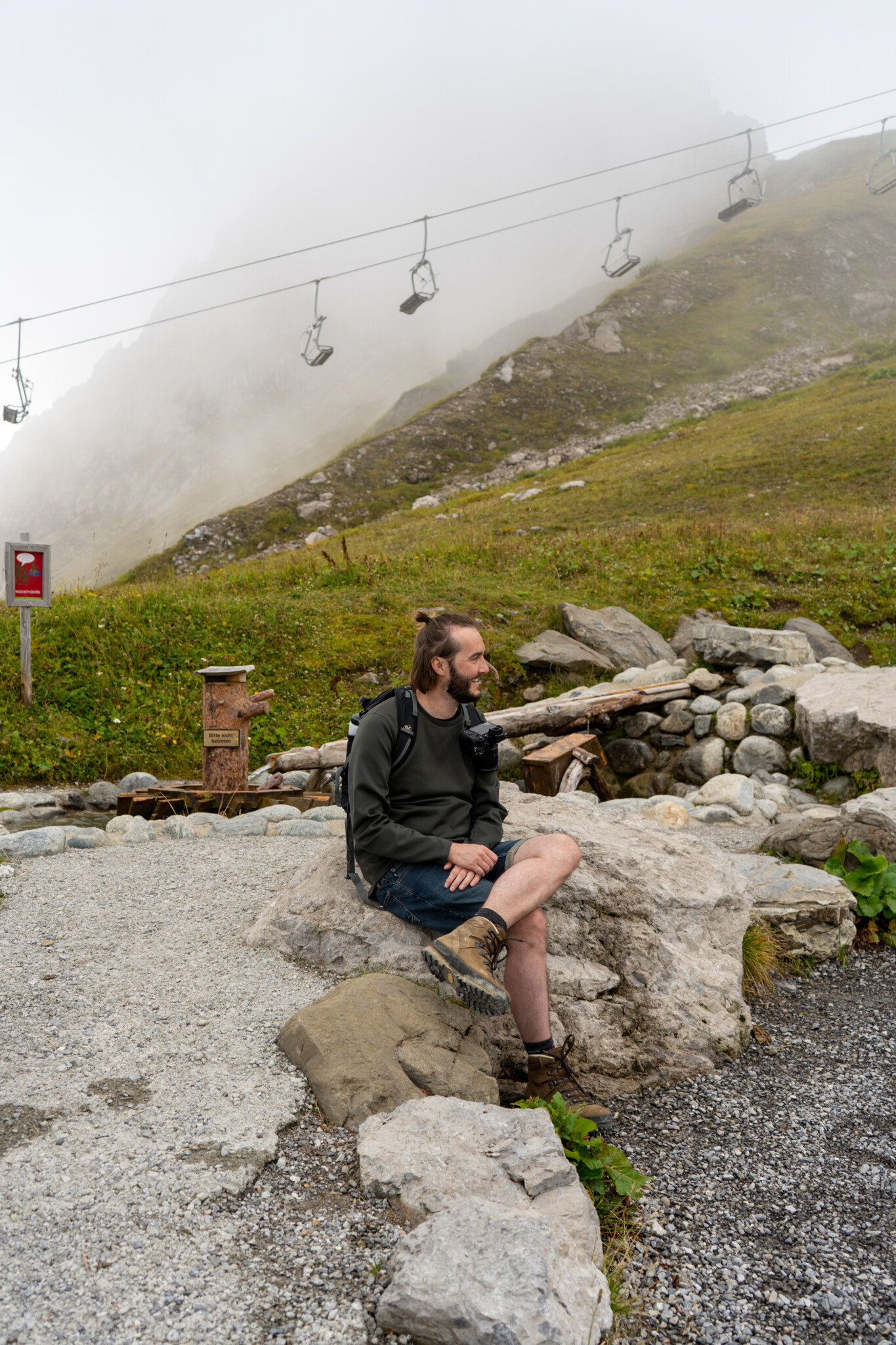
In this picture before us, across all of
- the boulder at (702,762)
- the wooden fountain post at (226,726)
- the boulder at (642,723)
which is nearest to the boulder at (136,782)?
the wooden fountain post at (226,726)

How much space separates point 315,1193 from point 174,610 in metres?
12.0

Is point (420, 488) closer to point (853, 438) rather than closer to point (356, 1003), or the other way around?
point (853, 438)

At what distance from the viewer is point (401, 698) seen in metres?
4.41

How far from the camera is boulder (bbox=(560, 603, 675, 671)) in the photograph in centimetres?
1378

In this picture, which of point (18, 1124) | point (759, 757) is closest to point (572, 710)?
point (759, 757)

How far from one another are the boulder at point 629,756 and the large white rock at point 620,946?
6.44 metres

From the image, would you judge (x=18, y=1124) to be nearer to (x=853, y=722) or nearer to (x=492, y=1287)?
(x=492, y=1287)

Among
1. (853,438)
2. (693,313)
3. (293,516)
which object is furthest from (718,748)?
(693,313)

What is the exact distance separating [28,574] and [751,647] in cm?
1028

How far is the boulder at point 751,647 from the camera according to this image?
12664 millimetres

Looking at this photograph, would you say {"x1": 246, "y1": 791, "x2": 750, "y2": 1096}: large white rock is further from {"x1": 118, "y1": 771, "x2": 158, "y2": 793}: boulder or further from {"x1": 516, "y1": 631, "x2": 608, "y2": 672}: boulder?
{"x1": 516, "y1": 631, "x2": 608, "y2": 672}: boulder

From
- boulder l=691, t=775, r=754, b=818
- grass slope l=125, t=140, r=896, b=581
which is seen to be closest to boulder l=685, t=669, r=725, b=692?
boulder l=691, t=775, r=754, b=818

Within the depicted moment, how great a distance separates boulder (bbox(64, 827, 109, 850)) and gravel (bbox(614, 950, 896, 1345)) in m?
5.26

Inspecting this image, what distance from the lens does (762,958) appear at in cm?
550
